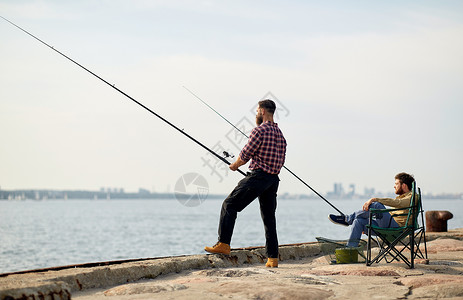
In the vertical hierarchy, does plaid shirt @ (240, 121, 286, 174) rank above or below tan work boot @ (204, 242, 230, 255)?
above

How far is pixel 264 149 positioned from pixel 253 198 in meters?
0.48

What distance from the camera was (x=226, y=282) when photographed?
4.53 m

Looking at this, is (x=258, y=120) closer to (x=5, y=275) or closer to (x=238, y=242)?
(x=5, y=275)

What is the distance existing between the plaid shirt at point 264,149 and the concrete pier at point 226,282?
3.31 ft

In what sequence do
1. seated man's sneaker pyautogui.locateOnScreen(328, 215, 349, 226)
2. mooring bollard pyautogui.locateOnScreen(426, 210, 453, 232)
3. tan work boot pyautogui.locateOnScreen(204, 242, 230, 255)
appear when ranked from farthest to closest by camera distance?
1. mooring bollard pyautogui.locateOnScreen(426, 210, 453, 232)
2. seated man's sneaker pyautogui.locateOnScreen(328, 215, 349, 226)
3. tan work boot pyautogui.locateOnScreen(204, 242, 230, 255)

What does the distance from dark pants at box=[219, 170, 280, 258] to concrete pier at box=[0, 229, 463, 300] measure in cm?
32

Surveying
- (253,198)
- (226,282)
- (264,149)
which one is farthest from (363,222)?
(226,282)

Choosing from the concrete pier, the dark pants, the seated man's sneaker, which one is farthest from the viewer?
the seated man's sneaker

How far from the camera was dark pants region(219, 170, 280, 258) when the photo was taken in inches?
233

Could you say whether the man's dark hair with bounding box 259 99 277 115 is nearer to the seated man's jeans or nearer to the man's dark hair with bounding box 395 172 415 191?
the seated man's jeans

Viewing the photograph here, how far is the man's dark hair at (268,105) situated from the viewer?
6062 millimetres

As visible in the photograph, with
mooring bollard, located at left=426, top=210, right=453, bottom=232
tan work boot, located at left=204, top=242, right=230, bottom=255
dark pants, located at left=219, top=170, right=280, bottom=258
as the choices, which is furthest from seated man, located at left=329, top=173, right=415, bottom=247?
mooring bollard, located at left=426, top=210, right=453, bottom=232

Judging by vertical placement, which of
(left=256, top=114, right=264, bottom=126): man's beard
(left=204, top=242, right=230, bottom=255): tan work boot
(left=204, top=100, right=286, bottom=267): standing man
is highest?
(left=256, top=114, right=264, bottom=126): man's beard

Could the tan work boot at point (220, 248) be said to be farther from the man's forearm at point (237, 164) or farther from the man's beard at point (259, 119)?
the man's beard at point (259, 119)
